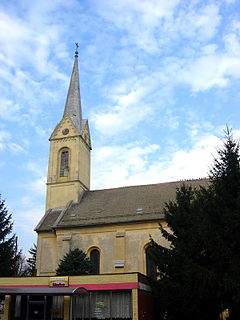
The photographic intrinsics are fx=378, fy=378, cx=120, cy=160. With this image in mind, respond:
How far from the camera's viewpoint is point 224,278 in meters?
15.9

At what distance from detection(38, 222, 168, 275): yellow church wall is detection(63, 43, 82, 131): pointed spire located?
13.9 meters

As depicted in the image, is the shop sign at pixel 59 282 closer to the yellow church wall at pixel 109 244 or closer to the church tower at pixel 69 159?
the yellow church wall at pixel 109 244

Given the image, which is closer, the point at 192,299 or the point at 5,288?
the point at 192,299

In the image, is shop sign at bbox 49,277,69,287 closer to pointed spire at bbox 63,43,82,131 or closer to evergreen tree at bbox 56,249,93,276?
evergreen tree at bbox 56,249,93,276

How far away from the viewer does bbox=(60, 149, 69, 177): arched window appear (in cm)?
4129

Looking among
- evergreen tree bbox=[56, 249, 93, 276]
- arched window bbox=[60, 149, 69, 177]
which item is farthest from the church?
evergreen tree bbox=[56, 249, 93, 276]

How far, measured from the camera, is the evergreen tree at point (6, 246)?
33312 millimetres

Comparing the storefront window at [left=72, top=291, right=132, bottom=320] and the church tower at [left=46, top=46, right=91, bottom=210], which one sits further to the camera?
the church tower at [left=46, top=46, right=91, bottom=210]

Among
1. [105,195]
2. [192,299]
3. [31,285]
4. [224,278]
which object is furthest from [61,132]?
[224,278]

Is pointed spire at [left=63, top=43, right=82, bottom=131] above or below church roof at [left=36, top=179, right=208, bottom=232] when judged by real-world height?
above

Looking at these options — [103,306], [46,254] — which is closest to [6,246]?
[46,254]

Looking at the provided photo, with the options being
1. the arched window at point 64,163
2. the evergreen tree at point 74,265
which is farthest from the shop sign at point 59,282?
the arched window at point 64,163

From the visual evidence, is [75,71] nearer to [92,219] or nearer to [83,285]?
[92,219]

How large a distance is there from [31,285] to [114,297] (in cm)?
627
